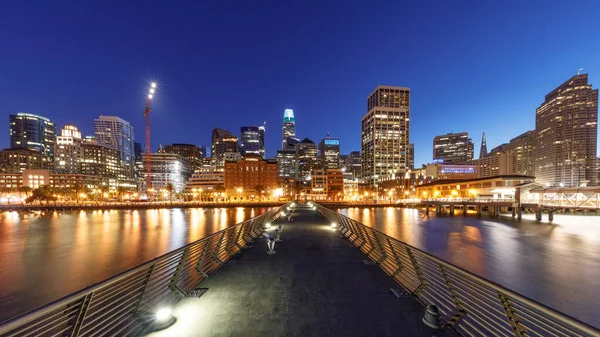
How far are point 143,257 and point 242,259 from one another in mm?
18531

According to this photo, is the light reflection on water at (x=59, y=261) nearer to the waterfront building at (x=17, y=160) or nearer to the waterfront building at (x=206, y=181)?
the waterfront building at (x=206, y=181)

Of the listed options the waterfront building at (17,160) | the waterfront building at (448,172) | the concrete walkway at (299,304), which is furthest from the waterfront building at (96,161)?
the waterfront building at (448,172)

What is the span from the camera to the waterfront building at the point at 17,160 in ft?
543

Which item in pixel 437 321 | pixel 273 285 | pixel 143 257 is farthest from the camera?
pixel 143 257

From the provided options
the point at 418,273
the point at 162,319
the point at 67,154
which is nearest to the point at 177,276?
the point at 162,319

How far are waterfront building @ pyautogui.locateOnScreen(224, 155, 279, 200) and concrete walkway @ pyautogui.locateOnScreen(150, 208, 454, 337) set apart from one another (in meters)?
121

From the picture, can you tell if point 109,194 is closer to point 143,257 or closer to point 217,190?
point 217,190

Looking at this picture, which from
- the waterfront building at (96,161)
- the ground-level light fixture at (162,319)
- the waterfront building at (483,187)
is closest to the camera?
the ground-level light fixture at (162,319)

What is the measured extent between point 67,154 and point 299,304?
23786 centimetres

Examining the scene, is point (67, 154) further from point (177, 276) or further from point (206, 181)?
point (177, 276)

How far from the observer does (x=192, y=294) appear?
726 centimetres

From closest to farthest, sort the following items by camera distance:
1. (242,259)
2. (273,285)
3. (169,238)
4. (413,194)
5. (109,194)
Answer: (273,285) → (242,259) → (169,238) → (413,194) → (109,194)

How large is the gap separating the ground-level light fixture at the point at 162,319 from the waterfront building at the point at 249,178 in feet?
408

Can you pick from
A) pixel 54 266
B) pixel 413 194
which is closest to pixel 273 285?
pixel 54 266
